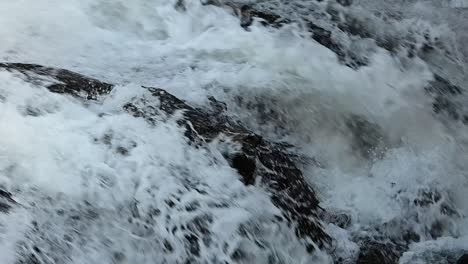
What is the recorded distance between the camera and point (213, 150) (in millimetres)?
3748

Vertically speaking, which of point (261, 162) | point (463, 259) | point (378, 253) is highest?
point (261, 162)

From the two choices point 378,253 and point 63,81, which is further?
point 63,81

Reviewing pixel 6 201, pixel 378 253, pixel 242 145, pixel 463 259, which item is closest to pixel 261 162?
pixel 242 145

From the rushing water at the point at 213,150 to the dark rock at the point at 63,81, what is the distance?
11 centimetres

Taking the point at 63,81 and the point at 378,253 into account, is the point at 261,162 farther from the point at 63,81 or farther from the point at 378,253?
the point at 63,81

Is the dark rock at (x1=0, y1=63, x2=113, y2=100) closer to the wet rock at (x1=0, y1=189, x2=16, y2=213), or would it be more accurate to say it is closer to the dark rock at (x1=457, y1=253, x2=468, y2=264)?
the wet rock at (x1=0, y1=189, x2=16, y2=213)

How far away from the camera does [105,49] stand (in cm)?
554

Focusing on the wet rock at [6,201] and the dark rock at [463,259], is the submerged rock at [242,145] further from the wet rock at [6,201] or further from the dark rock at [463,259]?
the dark rock at [463,259]

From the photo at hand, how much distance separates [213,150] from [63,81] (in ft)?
4.66

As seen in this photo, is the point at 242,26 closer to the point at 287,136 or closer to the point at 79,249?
the point at 287,136

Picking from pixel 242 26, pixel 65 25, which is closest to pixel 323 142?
pixel 242 26

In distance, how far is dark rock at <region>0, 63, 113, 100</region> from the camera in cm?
416

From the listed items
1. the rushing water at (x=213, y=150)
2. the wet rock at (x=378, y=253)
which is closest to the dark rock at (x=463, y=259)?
the rushing water at (x=213, y=150)

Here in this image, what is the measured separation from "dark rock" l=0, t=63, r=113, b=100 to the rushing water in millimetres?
109
